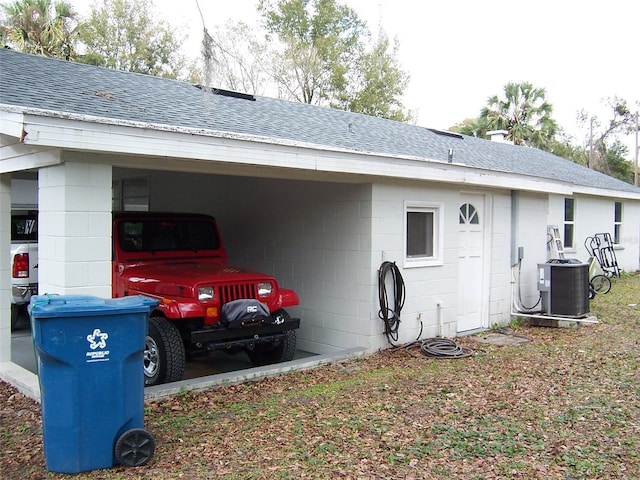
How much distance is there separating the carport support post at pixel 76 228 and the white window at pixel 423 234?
426 centimetres

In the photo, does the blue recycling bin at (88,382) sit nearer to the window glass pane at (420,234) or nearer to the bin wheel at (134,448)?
the bin wheel at (134,448)

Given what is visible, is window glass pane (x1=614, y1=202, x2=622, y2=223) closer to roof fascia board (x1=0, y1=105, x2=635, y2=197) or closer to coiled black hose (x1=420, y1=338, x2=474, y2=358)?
roof fascia board (x1=0, y1=105, x2=635, y2=197)

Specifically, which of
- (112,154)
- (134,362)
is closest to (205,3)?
(112,154)

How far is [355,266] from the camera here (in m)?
7.86

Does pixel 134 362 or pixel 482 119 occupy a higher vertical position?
pixel 482 119

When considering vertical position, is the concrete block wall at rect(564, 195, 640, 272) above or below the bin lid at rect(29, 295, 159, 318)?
above

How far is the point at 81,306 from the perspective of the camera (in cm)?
401

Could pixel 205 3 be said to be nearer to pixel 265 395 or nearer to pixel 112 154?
pixel 112 154

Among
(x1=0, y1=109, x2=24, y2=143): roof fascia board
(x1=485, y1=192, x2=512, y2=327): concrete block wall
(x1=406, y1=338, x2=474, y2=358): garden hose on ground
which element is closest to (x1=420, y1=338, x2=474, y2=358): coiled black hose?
(x1=406, y1=338, x2=474, y2=358): garden hose on ground

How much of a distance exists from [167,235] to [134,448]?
4.06 metres

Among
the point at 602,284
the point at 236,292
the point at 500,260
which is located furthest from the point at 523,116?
the point at 236,292

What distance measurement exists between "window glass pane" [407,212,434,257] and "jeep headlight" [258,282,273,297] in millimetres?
2325

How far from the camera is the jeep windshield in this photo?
24.6 feet

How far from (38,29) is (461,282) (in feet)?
68.7
